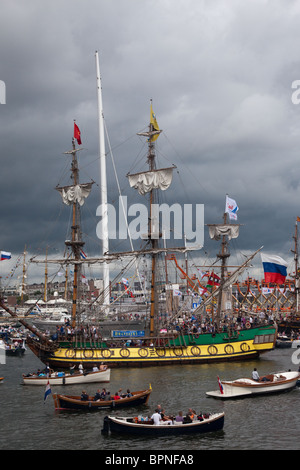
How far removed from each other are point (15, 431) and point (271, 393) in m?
20.8

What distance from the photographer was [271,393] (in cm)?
4178

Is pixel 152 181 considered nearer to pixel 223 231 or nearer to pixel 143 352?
pixel 223 231

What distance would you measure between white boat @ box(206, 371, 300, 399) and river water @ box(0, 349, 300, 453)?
0.54m

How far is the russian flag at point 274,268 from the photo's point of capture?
64656mm

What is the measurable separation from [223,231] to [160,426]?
43.4 meters

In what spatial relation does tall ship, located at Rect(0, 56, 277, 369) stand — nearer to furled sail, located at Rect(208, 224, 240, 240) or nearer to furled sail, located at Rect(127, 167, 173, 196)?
furled sail, located at Rect(127, 167, 173, 196)

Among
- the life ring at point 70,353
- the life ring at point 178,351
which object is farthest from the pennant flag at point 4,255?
the life ring at point 178,351

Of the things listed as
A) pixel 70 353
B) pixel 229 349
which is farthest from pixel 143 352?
pixel 229 349

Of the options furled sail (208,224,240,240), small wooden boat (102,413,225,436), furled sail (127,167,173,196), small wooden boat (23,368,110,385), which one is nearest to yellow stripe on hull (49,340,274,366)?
small wooden boat (23,368,110,385)

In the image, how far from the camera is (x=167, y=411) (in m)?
36.4

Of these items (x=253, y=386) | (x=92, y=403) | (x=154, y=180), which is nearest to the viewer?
(x=92, y=403)

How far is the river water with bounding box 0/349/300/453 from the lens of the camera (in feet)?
97.2
